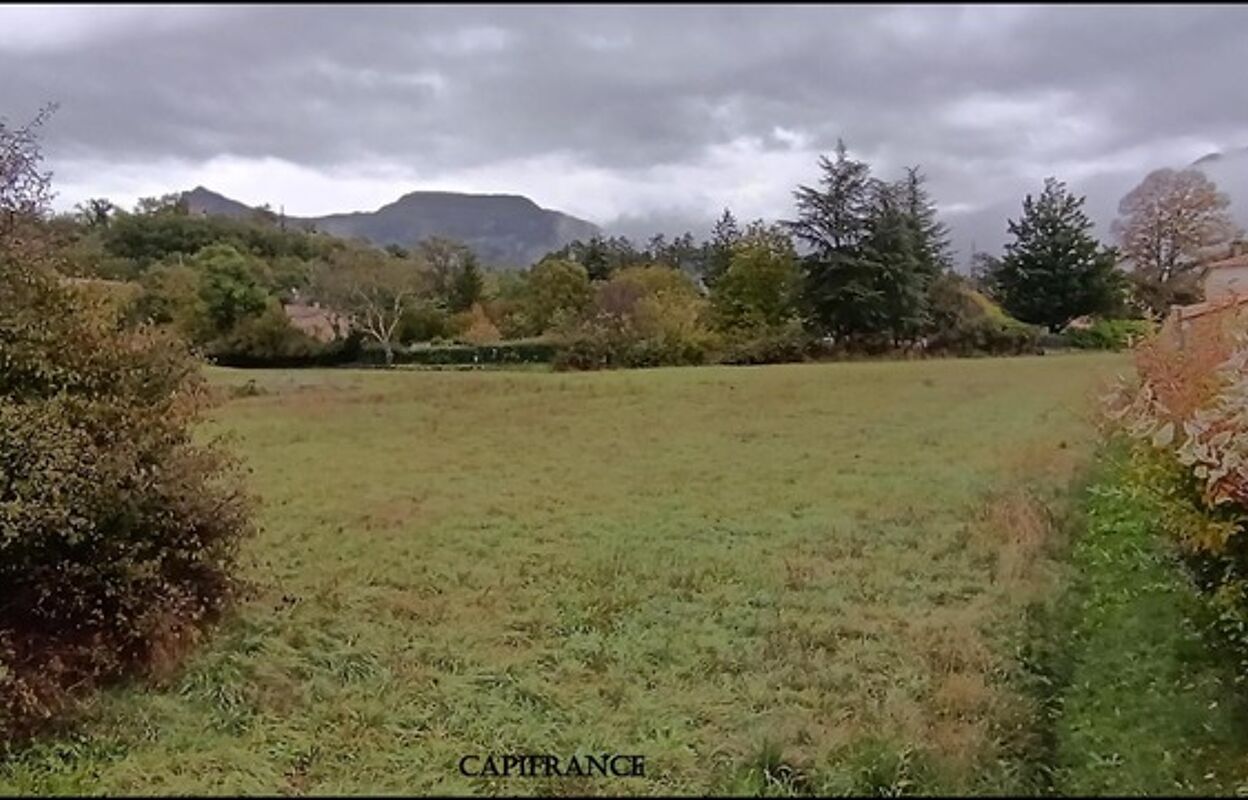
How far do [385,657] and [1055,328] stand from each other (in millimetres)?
6097

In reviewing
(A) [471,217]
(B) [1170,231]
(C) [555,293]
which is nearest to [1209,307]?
(B) [1170,231]

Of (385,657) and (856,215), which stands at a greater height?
(856,215)

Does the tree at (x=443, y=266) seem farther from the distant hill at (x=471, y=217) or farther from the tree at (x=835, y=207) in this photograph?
the tree at (x=835, y=207)

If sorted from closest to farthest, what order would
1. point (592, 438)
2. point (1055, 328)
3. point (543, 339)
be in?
point (1055, 328)
point (592, 438)
point (543, 339)

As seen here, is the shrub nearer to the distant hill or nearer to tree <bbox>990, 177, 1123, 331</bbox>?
the distant hill

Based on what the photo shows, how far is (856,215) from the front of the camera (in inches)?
393

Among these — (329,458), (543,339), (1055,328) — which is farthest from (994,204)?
(543,339)

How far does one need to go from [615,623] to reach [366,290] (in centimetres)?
2489

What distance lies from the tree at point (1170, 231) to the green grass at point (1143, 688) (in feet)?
4.81

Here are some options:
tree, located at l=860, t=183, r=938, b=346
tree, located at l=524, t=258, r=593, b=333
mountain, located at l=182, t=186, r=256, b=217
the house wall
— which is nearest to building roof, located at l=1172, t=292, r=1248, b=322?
the house wall

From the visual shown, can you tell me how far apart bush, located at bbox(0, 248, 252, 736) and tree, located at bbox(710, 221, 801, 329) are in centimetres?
704

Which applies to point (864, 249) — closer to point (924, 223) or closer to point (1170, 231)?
point (924, 223)

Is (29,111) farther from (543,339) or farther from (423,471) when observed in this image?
(543,339)

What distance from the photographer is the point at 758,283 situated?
13.7 metres
